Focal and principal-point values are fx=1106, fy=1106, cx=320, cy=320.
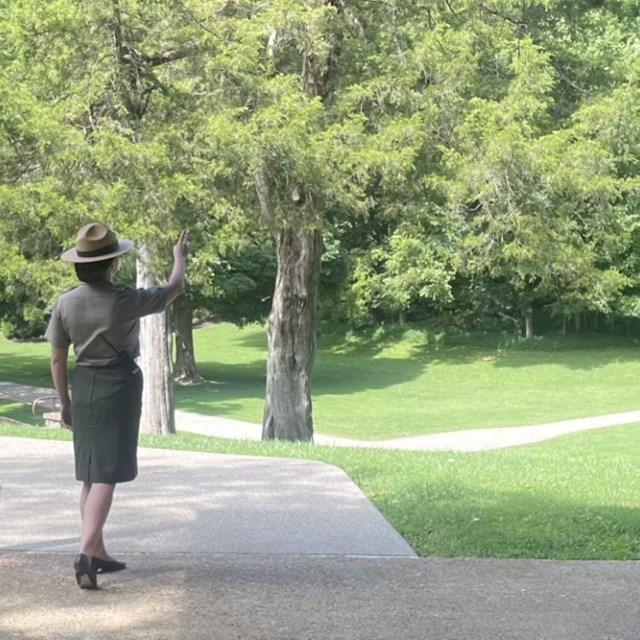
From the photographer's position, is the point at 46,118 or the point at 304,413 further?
the point at 304,413

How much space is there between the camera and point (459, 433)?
2492cm

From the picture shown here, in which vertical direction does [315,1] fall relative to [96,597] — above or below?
above

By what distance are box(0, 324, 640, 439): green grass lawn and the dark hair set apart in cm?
1965

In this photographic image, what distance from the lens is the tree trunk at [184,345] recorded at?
3544 centimetres

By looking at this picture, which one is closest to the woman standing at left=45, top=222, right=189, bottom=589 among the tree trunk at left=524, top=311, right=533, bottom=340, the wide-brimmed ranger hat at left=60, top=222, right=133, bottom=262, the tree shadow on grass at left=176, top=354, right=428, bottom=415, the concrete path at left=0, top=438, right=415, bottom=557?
the wide-brimmed ranger hat at left=60, top=222, right=133, bottom=262

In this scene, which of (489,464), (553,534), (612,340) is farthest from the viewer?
(612,340)

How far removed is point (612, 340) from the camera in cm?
4534

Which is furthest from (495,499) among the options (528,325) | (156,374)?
(528,325)

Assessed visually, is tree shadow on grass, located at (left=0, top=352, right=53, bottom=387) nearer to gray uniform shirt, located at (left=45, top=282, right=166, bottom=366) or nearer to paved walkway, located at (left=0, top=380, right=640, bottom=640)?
paved walkway, located at (left=0, top=380, right=640, bottom=640)

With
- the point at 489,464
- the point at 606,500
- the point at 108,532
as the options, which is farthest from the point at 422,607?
the point at 489,464

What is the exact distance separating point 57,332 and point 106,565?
3.83ft

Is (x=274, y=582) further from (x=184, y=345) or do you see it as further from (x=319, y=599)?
(x=184, y=345)

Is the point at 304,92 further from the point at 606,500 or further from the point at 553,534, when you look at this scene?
the point at 553,534

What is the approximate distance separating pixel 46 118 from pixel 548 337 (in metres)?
35.0
